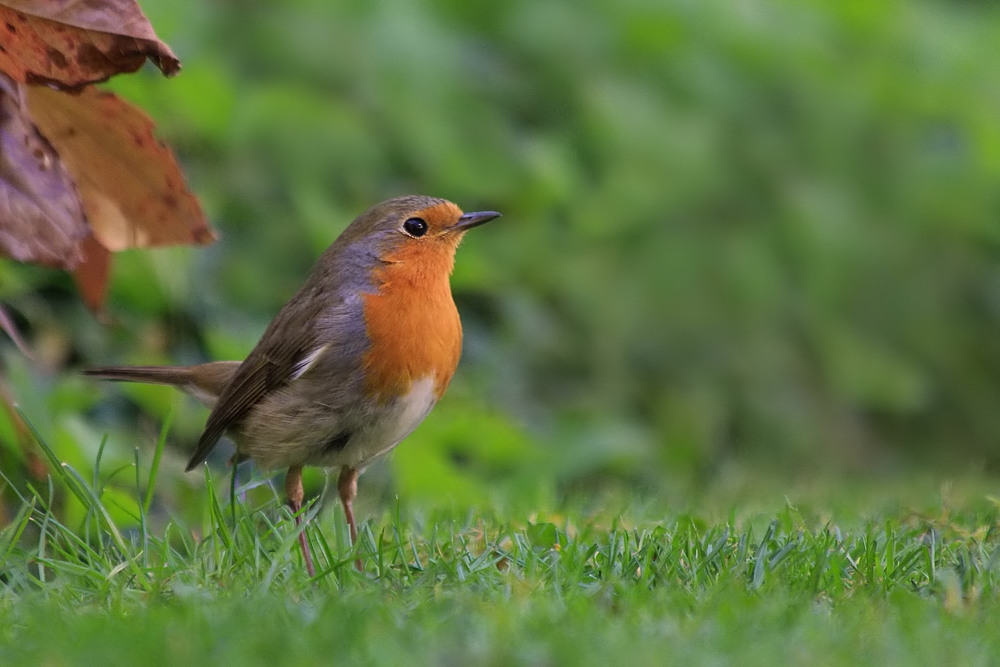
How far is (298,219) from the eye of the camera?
21.7 feet

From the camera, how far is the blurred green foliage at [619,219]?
20.5 ft

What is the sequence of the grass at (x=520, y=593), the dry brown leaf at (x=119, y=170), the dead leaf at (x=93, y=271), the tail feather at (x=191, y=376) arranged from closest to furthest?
the grass at (x=520, y=593) < the dry brown leaf at (x=119, y=170) < the dead leaf at (x=93, y=271) < the tail feather at (x=191, y=376)

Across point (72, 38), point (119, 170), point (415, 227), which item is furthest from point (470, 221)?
point (72, 38)

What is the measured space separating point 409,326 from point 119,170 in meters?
0.95

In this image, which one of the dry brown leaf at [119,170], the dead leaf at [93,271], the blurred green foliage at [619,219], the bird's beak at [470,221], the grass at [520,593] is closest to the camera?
the grass at [520,593]

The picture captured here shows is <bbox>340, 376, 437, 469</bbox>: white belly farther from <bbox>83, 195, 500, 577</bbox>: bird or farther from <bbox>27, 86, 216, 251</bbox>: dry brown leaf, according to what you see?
Answer: <bbox>27, 86, 216, 251</bbox>: dry brown leaf

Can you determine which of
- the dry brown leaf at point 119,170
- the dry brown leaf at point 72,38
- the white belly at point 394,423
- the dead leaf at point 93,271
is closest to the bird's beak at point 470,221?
the white belly at point 394,423

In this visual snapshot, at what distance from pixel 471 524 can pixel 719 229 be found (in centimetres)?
393

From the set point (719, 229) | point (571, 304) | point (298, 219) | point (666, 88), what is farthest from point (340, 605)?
point (666, 88)

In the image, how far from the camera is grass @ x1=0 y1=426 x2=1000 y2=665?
8.69 ft

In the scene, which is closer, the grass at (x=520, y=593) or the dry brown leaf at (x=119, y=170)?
the grass at (x=520, y=593)

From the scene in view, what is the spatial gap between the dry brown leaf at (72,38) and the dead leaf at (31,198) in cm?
11

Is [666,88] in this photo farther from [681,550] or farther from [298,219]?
[681,550]

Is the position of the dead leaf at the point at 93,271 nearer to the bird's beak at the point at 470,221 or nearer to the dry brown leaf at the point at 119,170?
the dry brown leaf at the point at 119,170
